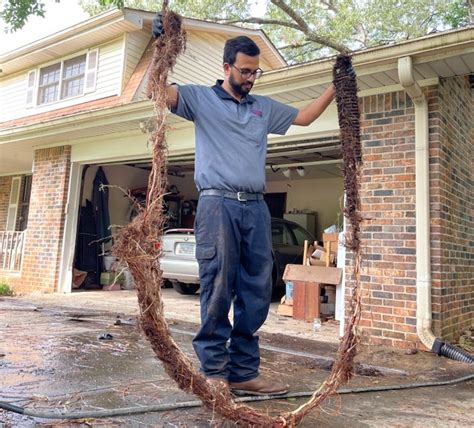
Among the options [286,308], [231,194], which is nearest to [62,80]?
[286,308]

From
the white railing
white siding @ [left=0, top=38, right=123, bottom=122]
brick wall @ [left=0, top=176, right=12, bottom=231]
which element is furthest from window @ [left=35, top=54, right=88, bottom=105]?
the white railing

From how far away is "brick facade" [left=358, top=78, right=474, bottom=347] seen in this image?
4.24 metres

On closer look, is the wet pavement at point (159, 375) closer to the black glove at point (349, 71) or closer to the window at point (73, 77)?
the black glove at point (349, 71)

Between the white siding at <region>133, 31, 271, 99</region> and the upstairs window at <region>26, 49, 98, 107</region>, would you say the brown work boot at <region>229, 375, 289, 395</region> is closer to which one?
the white siding at <region>133, 31, 271, 99</region>

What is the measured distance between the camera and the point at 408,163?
441 centimetres

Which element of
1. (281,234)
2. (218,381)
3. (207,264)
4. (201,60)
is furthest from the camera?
(201,60)

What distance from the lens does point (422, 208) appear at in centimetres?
423

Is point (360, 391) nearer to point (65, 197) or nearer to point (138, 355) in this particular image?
point (138, 355)

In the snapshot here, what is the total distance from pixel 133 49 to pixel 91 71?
106cm

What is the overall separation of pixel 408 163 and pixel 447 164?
1.40 ft

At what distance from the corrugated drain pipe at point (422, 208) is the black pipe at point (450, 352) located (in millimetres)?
11

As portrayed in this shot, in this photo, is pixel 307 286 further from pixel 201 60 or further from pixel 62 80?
pixel 62 80

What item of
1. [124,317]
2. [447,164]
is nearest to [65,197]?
[124,317]

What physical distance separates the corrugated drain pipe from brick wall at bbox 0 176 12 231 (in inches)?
431
